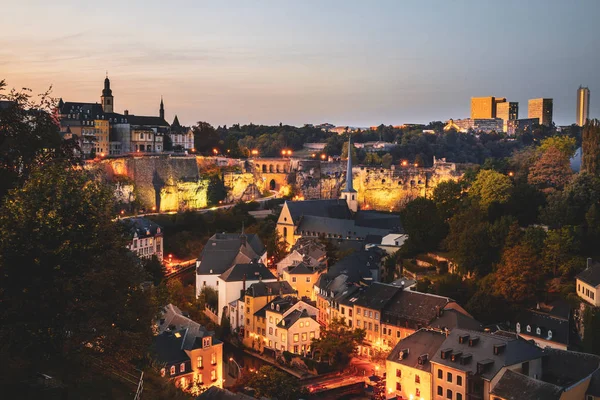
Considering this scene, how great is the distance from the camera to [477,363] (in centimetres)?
1967

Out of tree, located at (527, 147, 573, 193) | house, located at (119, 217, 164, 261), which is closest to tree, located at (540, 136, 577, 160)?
tree, located at (527, 147, 573, 193)

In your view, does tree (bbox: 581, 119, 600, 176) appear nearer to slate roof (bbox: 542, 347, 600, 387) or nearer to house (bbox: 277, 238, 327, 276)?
slate roof (bbox: 542, 347, 600, 387)

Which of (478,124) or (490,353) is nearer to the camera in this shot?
(490,353)

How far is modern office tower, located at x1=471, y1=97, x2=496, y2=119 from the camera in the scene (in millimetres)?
120938

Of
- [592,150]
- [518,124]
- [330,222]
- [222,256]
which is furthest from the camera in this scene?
[518,124]

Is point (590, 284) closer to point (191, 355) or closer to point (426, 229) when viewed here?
point (426, 229)

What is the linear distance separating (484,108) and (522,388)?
10927cm

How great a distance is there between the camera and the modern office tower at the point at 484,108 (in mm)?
120938

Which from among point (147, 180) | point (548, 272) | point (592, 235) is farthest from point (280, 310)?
point (147, 180)

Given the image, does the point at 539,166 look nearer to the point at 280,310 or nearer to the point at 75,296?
the point at 280,310

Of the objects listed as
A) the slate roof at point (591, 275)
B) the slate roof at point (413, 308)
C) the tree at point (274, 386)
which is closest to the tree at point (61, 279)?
the tree at point (274, 386)

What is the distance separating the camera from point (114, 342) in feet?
35.2

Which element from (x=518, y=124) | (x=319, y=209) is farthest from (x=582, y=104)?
(x=319, y=209)

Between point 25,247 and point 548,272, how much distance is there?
22.3 meters
